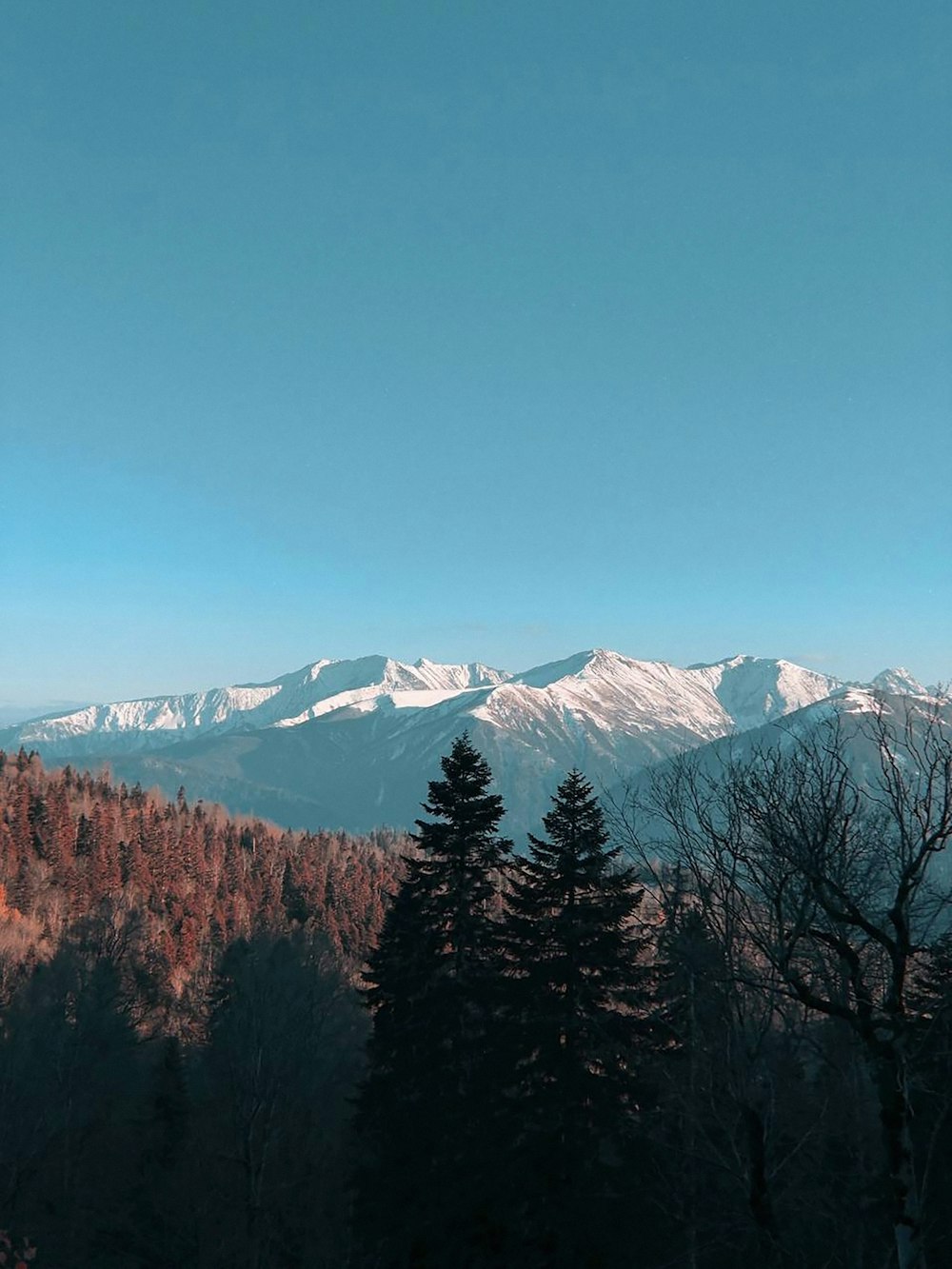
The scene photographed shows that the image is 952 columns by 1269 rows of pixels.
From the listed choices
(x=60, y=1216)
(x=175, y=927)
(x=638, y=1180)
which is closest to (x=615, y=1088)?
(x=638, y=1180)

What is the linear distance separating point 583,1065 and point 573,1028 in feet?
2.96

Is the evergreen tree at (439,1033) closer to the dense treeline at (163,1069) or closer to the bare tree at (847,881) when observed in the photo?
the bare tree at (847,881)

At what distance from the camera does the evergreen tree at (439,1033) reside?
2164cm

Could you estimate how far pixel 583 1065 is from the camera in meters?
20.4

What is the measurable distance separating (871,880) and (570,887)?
10.4 metres

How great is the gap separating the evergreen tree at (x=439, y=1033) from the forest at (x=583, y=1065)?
3.6 inches

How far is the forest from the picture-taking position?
39.5 feet

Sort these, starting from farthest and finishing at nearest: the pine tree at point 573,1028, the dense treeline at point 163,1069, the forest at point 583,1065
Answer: the dense treeline at point 163,1069 → the pine tree at point 573,1028 → the forest at point 583,1065

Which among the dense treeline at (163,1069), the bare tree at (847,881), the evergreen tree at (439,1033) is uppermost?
the bare tree at (847,881)

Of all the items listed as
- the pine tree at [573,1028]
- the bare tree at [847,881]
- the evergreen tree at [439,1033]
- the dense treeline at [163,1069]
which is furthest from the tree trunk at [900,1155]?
the dense treeline at [163,1069]

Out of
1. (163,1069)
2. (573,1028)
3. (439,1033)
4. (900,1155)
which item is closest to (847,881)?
(900,1155)

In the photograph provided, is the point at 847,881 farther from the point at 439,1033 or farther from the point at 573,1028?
the point at 439,1033

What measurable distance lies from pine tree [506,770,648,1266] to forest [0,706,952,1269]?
0.08 m

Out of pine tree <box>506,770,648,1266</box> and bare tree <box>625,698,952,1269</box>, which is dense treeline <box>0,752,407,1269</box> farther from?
bare tree <box>625,698,952,1269</box>
